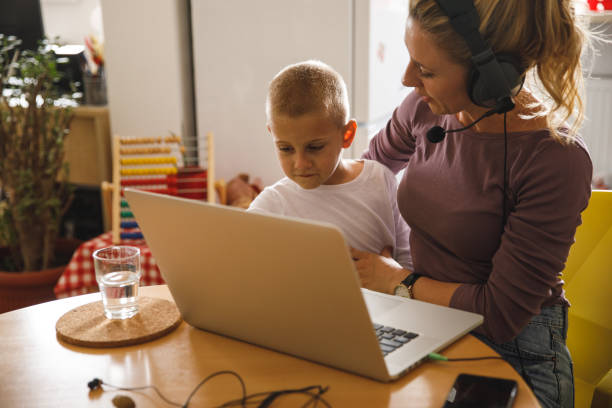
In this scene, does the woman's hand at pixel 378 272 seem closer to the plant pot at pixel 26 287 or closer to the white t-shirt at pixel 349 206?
the white t-shirt at pixel 349 206

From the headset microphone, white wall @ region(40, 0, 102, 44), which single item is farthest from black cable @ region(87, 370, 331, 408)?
white wall @ region(40, 0, 102, 44)

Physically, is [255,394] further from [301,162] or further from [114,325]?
[301,162]

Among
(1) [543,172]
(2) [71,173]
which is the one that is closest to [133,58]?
(2) [71,173]

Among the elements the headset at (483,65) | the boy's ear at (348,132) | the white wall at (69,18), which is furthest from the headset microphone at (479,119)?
the white wall at (69,18)

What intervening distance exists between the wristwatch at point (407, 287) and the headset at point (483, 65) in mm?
344

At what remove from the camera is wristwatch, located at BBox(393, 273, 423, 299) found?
124 centimetres

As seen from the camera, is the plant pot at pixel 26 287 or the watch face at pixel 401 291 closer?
the watch face at pixel 401 291

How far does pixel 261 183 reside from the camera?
9.34 ft

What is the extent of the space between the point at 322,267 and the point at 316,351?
179 mm

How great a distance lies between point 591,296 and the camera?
1407mm

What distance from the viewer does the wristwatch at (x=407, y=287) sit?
1.24m

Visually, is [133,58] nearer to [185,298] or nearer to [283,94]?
[283,94]

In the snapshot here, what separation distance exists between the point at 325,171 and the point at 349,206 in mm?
111

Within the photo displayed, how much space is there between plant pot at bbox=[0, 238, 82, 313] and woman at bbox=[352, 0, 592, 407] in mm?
1753
